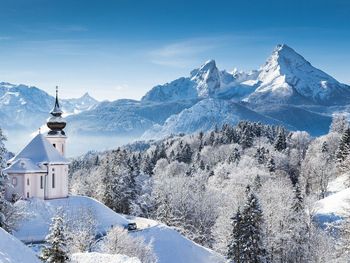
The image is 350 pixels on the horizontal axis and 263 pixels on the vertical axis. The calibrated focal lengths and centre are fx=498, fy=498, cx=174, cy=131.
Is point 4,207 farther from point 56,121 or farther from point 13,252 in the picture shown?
point 56,121

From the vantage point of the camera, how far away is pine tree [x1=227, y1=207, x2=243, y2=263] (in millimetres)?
49062

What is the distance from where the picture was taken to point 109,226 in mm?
59188

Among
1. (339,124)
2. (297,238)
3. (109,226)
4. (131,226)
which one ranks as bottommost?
(297,238)

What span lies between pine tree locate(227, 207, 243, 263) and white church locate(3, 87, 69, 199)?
23609 millimetres

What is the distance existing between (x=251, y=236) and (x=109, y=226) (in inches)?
725

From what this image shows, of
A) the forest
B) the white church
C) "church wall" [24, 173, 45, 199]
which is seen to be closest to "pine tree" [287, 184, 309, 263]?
the forest

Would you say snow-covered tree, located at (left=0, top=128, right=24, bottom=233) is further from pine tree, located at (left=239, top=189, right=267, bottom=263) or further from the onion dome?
pine tree, located at (left=239, top=189, right=267, bottom=263)

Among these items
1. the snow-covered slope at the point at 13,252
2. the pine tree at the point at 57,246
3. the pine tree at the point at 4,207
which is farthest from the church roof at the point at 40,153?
the snow-covered slope at the point at 13,252

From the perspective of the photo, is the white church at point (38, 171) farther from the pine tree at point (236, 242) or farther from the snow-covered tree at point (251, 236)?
the snow-covered tree at point (251, 236)

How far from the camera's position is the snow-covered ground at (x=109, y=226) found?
2093 inches

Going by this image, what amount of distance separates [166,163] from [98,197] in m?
47.8

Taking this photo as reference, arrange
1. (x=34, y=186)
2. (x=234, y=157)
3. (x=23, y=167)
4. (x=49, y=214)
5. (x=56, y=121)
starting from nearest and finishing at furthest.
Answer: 1. (x=49, y=214)
2. (x=23, y=167)
3. (x=34, y=186)
4. (x=56, y=121)
5. (x=234, y=157)

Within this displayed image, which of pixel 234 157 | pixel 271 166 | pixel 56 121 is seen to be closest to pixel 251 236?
pixel 56 121

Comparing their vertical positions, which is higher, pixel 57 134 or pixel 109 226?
pixel 57 134
